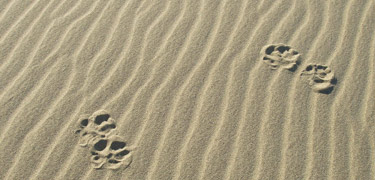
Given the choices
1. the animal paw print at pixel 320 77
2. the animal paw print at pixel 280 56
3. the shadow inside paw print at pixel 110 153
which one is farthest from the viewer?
the animal paw print at pixel 280 56

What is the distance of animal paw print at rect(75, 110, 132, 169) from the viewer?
2875mm

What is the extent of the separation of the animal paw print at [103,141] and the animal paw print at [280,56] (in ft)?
4.25

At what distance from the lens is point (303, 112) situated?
320 cm

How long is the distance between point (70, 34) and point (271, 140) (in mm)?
1785

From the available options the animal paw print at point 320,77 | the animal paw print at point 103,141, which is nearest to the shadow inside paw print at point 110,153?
the animal paw print at point 103,141

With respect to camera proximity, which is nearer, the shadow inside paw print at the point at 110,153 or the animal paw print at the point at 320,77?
the shadow inside paw print at the point at 110,153

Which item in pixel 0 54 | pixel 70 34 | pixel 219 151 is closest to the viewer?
pixel 219 151

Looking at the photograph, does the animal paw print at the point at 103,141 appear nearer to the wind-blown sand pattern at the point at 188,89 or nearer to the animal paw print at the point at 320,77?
the wind-blown sand pattern at the point at 188,89

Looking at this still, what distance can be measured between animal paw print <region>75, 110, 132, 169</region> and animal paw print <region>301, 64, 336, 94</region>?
4.75ft

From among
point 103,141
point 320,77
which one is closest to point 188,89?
point 103,141

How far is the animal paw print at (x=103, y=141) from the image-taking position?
288cm

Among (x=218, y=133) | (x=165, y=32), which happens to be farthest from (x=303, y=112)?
(x=165, y=32)

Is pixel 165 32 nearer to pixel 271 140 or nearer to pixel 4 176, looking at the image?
pixel 271 140

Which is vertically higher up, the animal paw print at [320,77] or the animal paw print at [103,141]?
Result: the animal paw print at [320,77]
